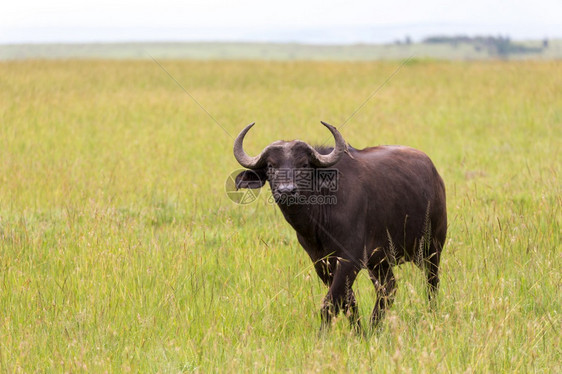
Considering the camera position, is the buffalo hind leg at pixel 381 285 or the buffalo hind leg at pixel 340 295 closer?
the buffalo hind leg at pixel 340 295

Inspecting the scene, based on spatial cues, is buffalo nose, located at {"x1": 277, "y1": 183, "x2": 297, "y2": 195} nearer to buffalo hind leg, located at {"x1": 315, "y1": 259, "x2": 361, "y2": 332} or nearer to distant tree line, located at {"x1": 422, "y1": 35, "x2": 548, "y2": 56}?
buffalo hind leg, located at {"x1": 315, "y1": 259, "x2": 361, "y2": 332}

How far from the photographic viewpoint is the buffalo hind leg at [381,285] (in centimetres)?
525

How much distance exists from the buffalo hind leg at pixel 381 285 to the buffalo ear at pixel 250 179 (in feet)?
4.21

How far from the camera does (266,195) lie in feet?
29.4

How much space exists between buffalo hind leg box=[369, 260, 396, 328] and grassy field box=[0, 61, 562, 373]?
0.13 metres

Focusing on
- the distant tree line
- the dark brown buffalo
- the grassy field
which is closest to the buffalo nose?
the dark brown buffalo

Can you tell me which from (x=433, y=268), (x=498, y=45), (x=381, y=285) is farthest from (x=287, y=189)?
(x=498, y=45)

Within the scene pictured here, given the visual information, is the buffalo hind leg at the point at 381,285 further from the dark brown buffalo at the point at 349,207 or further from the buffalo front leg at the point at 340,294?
the buffalo front leg at the point at 340,294

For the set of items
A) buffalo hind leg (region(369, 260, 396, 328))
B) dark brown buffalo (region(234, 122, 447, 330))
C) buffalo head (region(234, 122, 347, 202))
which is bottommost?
buffalo hind leg (region(369, 260, 396, 328))

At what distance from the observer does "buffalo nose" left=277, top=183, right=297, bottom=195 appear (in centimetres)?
493

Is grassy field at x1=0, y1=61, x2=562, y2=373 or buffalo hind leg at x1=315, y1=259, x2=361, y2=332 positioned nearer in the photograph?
grassy field at x1=0, y1=61, x2=562, y2=373

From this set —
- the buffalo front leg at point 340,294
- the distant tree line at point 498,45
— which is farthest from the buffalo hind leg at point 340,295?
the distant tree line at point 498,45

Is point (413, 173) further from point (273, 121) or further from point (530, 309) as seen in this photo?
point (273, 121)

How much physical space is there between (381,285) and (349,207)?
0.75 metres
